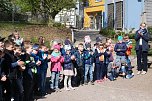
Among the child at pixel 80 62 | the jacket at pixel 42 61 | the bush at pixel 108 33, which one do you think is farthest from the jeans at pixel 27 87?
the bush at pixel 108 33

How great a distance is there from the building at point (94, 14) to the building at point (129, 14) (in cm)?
566

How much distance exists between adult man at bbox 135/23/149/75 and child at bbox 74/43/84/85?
3.07 meters

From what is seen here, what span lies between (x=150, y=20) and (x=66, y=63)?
2433 cm

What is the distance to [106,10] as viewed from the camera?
43.3 meters

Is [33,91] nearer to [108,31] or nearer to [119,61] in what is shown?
[119,61]

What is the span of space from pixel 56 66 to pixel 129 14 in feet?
85.8

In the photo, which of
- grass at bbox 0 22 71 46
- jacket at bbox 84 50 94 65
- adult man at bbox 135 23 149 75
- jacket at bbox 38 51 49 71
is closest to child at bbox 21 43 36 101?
jacket at bbox 38 51 49 71

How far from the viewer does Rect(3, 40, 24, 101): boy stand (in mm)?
9078

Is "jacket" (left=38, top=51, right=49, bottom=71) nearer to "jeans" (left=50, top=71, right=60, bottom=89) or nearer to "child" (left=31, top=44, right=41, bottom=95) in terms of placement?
"child" (left=31, top=44, right=41, bottom=95)

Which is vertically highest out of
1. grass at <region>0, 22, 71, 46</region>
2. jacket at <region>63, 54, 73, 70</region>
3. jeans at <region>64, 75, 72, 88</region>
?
grass at <region>0, 22, 71, 46</region>

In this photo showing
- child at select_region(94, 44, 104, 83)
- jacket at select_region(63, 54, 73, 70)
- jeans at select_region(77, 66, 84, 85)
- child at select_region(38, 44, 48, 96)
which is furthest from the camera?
child at select_region(94, 44, 104, 83)

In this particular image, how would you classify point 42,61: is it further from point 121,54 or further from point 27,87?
point 121,54

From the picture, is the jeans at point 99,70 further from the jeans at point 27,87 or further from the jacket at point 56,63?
the jeans at point 27,87

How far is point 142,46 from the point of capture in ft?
49.1
